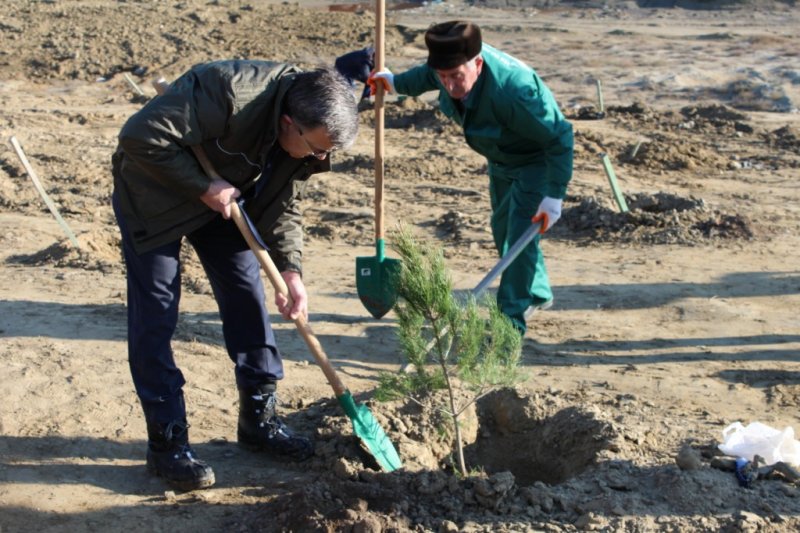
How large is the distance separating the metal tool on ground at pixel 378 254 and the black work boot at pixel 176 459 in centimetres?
192

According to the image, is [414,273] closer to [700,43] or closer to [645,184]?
[645,184]

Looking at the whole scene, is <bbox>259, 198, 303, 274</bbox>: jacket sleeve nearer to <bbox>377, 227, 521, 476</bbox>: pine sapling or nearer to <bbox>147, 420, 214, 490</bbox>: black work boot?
<bbox>377, 227, 521, 476</bbox>: pine sapling

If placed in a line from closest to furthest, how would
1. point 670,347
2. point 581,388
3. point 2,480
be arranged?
1. point 2,480
2. point 581,388
3. point 670,347

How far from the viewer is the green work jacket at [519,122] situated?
521 cm

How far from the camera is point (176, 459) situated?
4.14m

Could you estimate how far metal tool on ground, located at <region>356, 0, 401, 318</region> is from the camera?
19.3ft

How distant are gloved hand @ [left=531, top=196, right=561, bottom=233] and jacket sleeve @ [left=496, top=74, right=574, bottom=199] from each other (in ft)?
0.18

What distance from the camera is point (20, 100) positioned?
44.9ft

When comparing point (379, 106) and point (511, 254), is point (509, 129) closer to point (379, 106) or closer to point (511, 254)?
point (511, 254)

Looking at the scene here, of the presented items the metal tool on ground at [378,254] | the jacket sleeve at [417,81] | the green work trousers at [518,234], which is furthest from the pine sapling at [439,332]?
the jacket sleeve at [417,81]

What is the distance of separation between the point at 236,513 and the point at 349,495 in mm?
478

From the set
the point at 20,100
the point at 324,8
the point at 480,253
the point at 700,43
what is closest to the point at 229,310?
the point at 480,253

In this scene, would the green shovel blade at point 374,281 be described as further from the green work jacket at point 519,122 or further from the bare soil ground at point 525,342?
the green work jacket at point 519,122

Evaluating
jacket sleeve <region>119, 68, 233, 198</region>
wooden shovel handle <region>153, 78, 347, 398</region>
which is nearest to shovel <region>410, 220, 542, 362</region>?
wooden shovel handle <region>153, 78, 347, 398</region>
